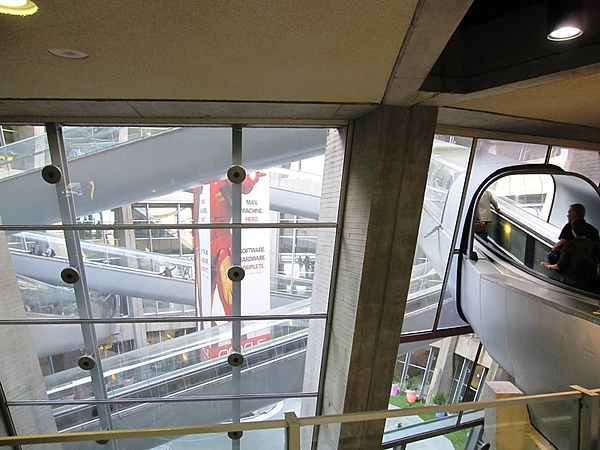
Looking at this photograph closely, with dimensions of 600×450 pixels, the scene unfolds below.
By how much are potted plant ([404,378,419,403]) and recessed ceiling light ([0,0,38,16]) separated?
353 inches

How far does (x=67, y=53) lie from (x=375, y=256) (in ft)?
11.0

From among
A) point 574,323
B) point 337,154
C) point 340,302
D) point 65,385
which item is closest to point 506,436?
point 574,323

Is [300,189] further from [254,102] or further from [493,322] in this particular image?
[493,322]

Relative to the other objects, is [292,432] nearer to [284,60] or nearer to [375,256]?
[284,60]

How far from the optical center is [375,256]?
184 inches

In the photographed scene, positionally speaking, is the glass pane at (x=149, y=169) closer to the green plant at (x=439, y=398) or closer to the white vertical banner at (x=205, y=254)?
the white vertical banner at (x=205, y=254)

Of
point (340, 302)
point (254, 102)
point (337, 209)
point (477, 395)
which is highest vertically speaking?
point (254, 102)

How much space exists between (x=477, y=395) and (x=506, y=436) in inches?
234

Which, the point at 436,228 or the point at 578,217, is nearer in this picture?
the point at 578,217

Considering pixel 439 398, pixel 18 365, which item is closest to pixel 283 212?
pixel 18 365

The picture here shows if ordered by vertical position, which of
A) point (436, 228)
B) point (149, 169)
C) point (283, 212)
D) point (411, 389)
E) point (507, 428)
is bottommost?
point (411, 389)

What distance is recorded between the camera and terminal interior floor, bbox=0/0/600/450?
105 inches

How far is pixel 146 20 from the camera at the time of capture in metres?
2.21

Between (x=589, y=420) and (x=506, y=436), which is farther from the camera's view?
(x=506, y=436)
